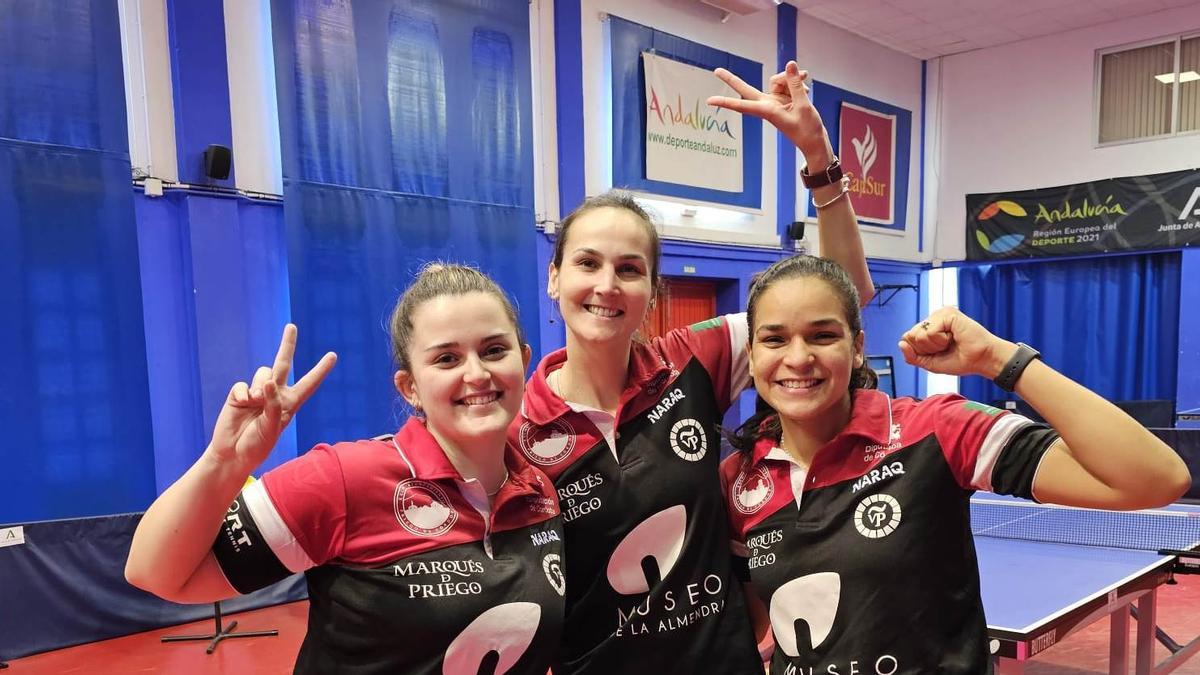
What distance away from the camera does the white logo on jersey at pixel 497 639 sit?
5.45 feet

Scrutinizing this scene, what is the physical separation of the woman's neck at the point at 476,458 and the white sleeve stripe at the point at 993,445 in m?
1.09

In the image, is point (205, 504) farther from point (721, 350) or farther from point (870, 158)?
point (870, 158)

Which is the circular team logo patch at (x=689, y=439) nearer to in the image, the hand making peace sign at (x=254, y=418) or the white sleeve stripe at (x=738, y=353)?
the white sleeve stripe at (x=738, y=353)

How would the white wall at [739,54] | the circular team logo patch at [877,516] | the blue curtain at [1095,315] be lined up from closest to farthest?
the circular team logo patch at [877,516] < the white wall at [739,54] < the blue curtain at [1095,315]

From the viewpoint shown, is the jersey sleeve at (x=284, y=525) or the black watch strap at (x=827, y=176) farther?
the black watch strap at (x=827, y=176)

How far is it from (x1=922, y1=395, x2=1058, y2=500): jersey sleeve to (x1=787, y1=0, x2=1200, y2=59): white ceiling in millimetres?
11411

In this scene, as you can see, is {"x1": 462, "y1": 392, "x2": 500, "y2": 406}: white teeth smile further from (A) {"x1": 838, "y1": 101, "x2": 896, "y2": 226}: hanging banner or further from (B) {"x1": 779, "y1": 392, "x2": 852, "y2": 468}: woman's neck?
(A) {"x1": 838, "y1": 101, "x2": 896, "y2": 226}: hanging banner

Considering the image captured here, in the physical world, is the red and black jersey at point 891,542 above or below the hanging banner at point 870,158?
below

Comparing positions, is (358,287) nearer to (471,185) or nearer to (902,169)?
(471,185)

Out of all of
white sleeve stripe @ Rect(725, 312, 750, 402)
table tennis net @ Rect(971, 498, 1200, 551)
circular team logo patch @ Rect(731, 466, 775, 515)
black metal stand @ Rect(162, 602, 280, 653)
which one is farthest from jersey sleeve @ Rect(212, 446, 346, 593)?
black metal stand @ Rect(162, 602, 280, 653)

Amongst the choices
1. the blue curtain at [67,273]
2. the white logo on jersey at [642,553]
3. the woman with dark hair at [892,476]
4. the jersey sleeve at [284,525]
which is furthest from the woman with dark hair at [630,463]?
the blue curtain at [67,273]

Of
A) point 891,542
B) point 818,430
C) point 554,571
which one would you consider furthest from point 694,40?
point 554,571

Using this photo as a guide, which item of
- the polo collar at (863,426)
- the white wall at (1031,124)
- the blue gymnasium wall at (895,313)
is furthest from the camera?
the blue gymnasium wall at (895,313)

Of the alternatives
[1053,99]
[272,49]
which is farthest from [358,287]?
[1053,99]
